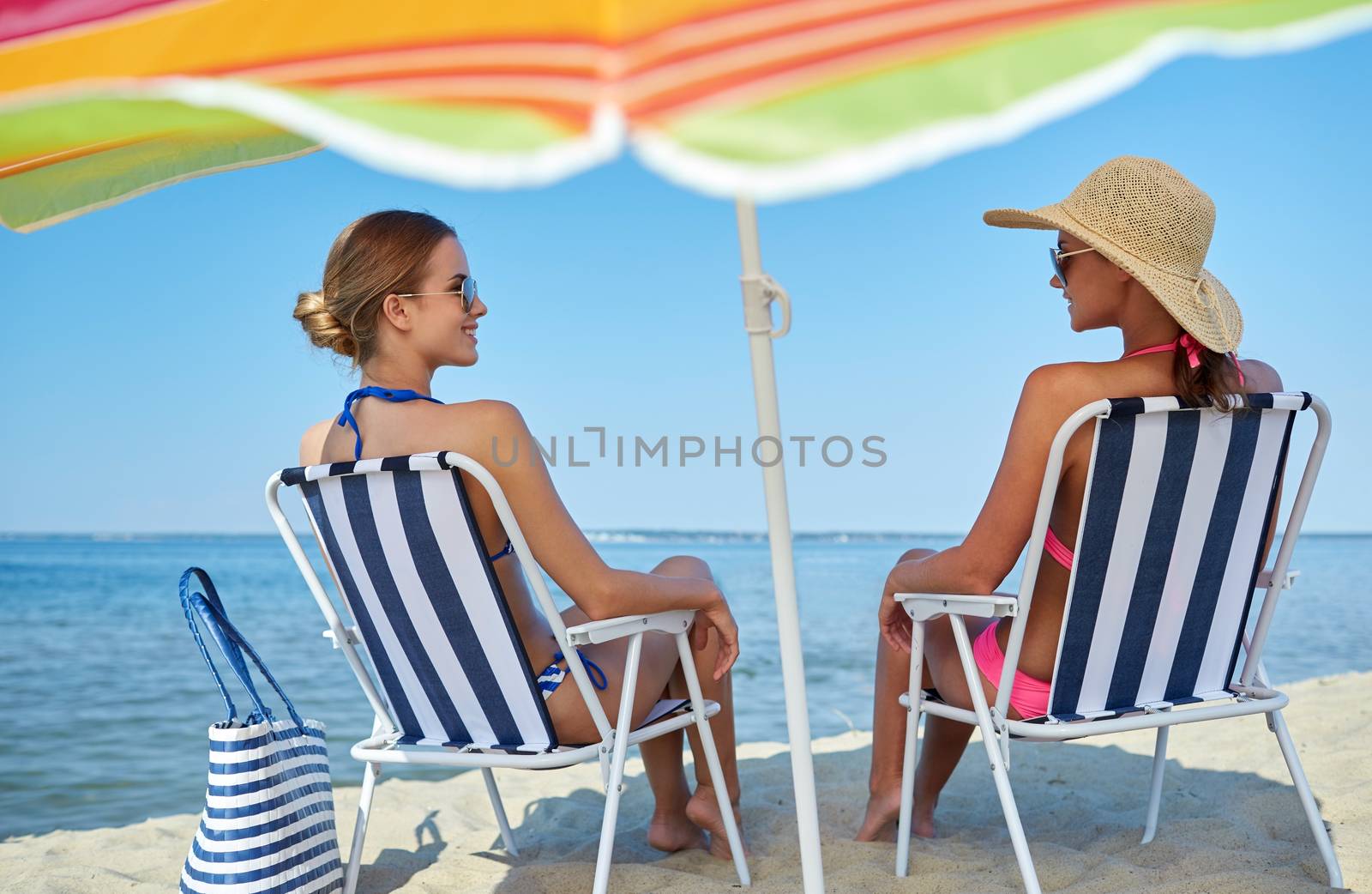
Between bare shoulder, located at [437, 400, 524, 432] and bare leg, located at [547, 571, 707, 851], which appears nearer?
bare shoulder, located at [437, 400, 524, 432]

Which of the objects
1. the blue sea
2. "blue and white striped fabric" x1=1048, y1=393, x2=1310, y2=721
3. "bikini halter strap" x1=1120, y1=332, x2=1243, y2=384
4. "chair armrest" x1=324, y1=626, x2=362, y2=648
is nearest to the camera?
"blue and white striped fabric" x1=1048, y1=393, x2=1310, y2=721

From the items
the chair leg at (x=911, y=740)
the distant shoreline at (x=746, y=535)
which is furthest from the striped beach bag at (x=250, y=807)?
the distant shoreline at (x=746, y=535)

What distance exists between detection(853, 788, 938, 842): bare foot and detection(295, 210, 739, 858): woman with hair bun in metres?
0.39

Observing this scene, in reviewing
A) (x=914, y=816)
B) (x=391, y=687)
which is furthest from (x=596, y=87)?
(x=914, y=816)

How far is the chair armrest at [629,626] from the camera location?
2.10 m

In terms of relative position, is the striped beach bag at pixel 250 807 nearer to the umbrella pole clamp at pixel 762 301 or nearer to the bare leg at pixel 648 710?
the bare leg at pixel 648 710

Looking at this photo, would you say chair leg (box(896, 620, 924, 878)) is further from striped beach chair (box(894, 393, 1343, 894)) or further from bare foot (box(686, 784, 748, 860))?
bare foot (box(686, 784, 748, 860))

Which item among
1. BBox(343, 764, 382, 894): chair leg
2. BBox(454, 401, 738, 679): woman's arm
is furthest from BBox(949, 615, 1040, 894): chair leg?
BBox(343, 764, 382, 894): chair leg

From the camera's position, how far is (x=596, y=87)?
3.23 feet

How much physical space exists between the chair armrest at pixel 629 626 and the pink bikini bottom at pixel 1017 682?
0.65 m

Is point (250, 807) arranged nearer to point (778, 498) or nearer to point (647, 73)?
point (778, 498)

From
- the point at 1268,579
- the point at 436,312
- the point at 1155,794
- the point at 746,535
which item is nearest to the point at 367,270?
the point at 436,312

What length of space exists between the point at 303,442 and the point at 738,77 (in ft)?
6.44

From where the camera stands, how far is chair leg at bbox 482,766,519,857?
2.90 m
